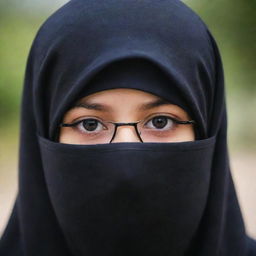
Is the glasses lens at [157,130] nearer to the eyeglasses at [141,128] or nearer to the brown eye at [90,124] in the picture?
the eyeglasses at [141,128]

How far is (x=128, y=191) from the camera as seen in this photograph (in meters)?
1.69

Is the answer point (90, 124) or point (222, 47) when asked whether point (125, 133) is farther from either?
point (222, 47)

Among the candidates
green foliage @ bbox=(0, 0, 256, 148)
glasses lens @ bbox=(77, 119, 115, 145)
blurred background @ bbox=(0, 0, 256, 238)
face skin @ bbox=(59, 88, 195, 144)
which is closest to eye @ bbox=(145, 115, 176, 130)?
face skin @ bbox=(59, 88, 195, 144)

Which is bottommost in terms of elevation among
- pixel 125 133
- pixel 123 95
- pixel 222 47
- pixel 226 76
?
pixel 125 133

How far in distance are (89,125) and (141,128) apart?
203 millimetres

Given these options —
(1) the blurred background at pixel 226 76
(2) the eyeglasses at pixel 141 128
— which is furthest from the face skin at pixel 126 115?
(1) the blurred background at pixel 226 76

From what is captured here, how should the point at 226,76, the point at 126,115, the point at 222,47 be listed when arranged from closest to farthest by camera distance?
the point at 126,115, the point at 222,47, the point at 226,76

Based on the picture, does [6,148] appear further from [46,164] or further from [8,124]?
[46,164]

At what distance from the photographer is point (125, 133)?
1.75 meters

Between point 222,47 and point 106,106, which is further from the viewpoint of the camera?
point 222,47

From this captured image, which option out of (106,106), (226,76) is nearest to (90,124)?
(106,106)

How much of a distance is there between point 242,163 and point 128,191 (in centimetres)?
539

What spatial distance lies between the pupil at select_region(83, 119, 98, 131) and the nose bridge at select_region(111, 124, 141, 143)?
0.34ft

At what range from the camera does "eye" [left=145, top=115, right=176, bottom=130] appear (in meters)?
1.81
